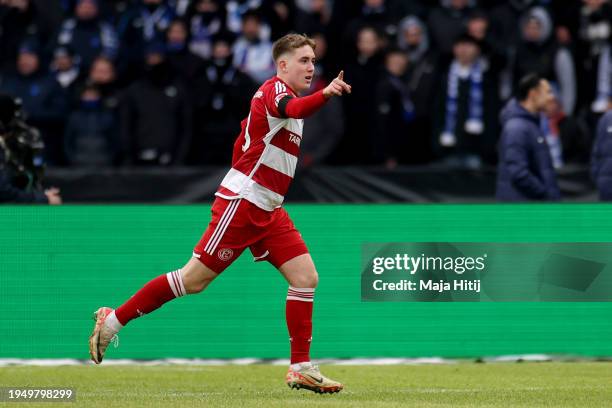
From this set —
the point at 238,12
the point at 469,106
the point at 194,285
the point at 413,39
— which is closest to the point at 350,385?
the point at 194,285

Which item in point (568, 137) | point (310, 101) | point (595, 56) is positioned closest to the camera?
point (310, 101)

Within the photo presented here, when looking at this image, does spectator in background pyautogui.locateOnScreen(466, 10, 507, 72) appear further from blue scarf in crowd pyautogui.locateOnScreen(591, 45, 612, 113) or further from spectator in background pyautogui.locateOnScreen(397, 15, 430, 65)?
blue scarf in crowd pyautogui.locateOnScreen(591, 45, 612, 113)

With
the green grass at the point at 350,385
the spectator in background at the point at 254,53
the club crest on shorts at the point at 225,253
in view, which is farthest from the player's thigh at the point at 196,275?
the spectator in background at the point at 254,53

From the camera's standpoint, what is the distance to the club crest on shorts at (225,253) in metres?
9.93

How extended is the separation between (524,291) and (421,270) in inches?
34.6

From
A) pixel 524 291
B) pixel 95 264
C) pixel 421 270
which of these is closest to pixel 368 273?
pixel 421 270

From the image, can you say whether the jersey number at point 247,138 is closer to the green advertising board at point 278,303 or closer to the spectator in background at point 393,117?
the green advertising board at point 278,303

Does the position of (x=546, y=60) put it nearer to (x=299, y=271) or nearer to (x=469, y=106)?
(x=469, y=106)

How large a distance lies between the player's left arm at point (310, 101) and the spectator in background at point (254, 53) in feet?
26.1

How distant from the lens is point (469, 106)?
56.0ft

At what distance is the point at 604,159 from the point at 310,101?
233 inches

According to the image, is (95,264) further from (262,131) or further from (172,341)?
(262,131)

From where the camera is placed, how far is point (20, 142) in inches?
506

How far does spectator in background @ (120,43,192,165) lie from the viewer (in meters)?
17.4
